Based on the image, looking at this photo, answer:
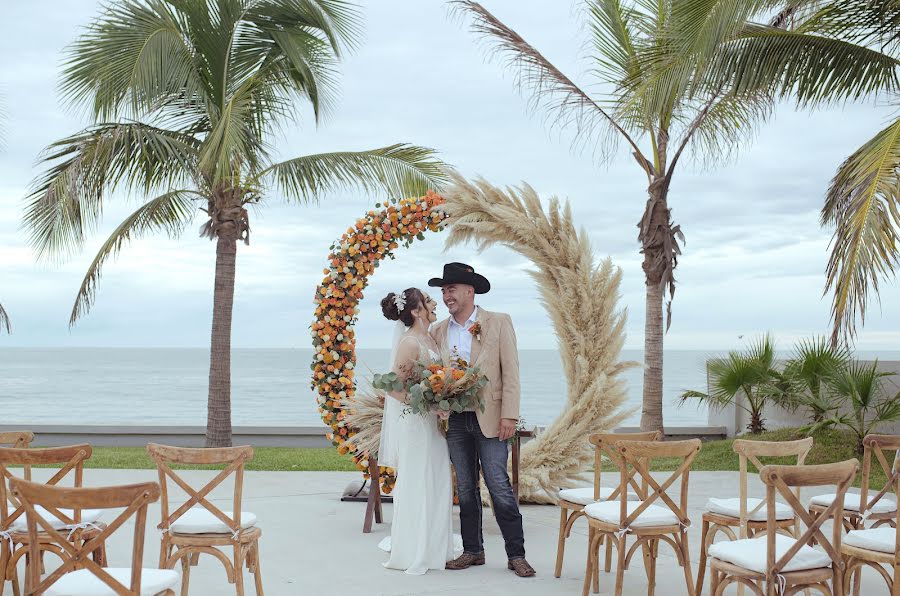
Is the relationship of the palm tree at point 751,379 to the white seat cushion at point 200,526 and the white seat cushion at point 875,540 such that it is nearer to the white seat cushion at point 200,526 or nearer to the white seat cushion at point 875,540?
the white seat cushion at point 875,540

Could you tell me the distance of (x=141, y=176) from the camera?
12.5 m

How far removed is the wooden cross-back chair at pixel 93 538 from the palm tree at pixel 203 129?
8133mm

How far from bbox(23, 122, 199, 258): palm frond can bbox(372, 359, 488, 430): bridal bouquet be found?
7.30 m

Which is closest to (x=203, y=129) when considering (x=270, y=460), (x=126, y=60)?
(x=126, y=60)

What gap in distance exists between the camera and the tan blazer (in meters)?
6.03

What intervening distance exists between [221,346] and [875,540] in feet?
32.6

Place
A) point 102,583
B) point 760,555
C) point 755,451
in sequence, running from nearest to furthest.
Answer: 1. point 102,583
2. point 760,555
3. point 755,451

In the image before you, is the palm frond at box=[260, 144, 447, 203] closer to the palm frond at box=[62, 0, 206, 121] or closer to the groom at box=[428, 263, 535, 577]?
the palm frond at box=[62, 0, 206, 121]

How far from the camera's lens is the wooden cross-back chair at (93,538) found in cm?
345

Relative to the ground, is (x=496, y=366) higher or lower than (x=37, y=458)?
higher

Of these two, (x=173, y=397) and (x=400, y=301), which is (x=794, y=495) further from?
(x=173, y=397)

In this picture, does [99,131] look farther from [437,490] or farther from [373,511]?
[437,490]

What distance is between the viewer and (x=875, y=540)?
4.49 meters

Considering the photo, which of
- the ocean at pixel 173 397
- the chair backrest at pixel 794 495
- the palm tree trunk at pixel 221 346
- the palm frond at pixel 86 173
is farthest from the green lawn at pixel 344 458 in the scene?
the ocean at pixel 173 397
